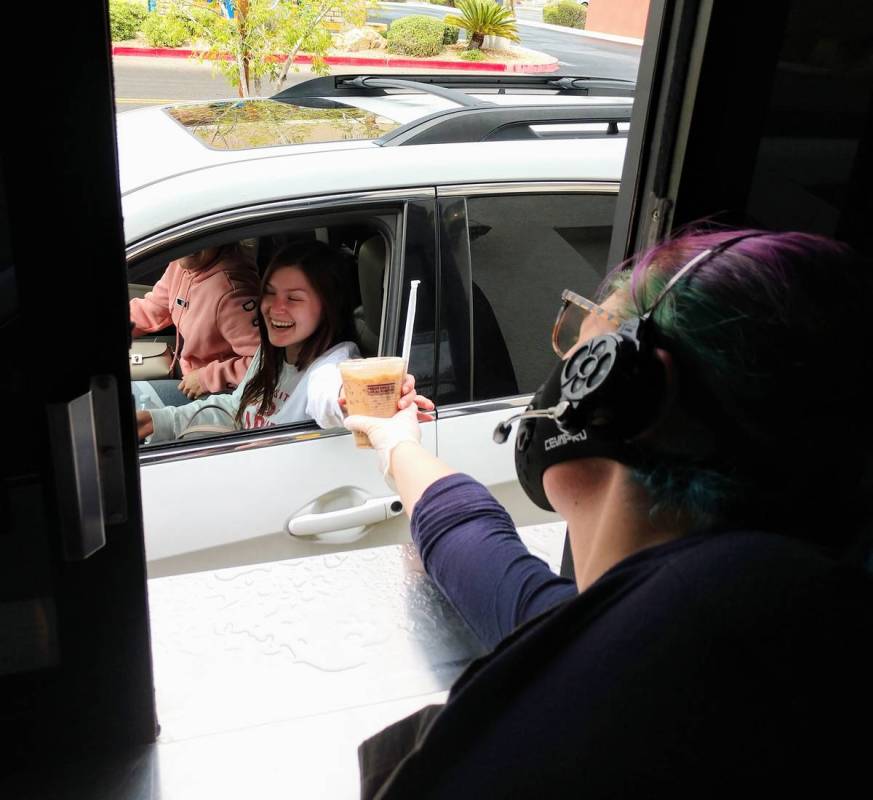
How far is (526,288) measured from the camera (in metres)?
2.75

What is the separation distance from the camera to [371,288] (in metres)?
2.70

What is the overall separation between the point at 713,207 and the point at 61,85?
90 centimetres

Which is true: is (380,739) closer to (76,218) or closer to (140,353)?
(76,218)

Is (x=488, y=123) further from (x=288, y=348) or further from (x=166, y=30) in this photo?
(x=166, y=30)

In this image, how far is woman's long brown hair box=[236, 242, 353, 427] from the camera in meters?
2.63

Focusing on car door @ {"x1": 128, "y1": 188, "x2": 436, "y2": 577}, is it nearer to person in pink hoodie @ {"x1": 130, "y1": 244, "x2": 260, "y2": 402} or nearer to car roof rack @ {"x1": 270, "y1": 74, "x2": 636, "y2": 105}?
person in pink hoodie @ {"x1": 130, "y1": 244, "x2": 260, "y2": 402}

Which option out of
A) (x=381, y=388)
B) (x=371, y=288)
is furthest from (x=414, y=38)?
(x=381, y=388)

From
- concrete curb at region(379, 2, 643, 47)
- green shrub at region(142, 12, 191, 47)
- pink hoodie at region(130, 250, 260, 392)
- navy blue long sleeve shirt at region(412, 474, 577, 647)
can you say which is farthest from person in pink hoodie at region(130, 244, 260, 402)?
concrete curb at region(379, 2, 643, 47)

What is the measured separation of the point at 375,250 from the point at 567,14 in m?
27.4

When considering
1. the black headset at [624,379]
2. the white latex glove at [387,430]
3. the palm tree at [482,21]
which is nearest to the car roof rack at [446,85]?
the white latex glove at [387,430]

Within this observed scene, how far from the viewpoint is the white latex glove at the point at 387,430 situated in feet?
6.15

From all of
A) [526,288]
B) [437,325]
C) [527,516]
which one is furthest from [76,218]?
[527,516]

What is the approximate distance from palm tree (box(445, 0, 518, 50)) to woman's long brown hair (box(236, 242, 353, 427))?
53.9 feet

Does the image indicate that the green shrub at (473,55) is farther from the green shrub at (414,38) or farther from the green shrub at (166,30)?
the green shrub at (166,30)
